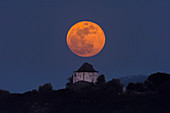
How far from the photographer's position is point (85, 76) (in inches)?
5512

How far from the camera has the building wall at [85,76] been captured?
139 m

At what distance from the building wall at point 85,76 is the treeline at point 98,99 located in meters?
14.6

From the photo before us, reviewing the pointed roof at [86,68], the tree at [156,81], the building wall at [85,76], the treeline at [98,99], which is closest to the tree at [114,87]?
the treeline at [98,99]

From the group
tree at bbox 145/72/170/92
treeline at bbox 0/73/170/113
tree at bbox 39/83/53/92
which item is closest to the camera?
treeline at bbox 0/73/170/113

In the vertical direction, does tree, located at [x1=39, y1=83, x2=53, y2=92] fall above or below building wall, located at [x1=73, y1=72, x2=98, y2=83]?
below

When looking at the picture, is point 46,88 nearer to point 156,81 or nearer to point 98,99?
point 98,99

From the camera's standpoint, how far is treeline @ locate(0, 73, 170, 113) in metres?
91.0

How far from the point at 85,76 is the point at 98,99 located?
4022 cm

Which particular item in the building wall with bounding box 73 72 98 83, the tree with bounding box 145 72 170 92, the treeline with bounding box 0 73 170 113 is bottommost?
the treeline with bounding box 0 73 170 113

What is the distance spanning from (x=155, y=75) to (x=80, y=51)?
29462mm

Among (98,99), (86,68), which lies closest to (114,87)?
(98,99)

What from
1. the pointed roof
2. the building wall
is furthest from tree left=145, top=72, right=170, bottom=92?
the pointed roof

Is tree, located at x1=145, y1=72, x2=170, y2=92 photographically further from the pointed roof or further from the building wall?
the pointed roof

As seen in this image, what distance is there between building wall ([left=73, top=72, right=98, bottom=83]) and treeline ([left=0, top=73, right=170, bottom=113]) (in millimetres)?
14565
